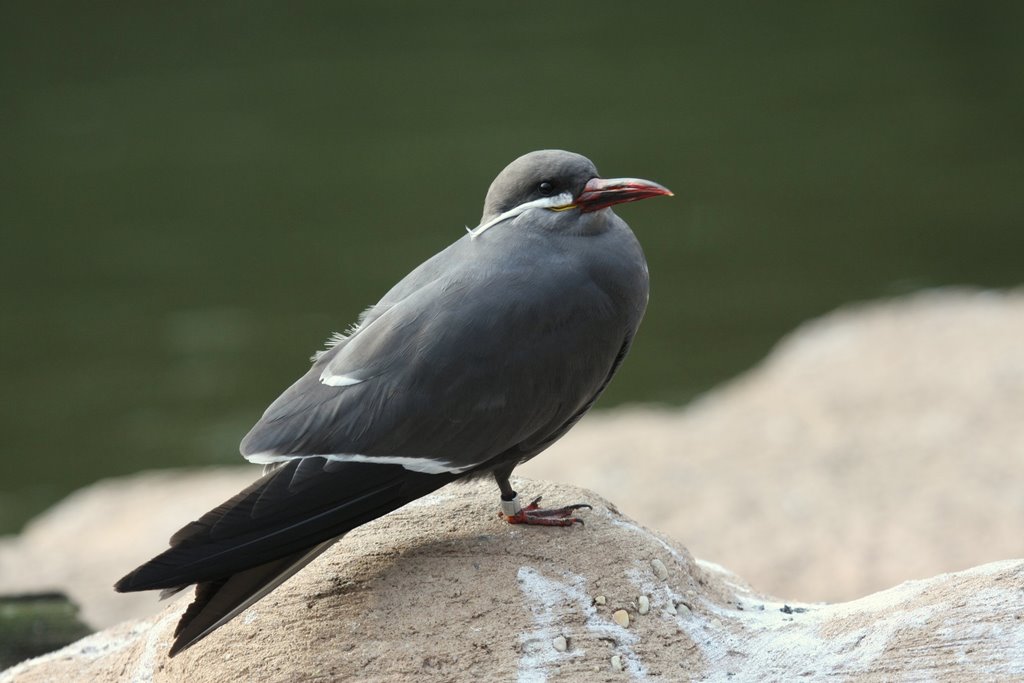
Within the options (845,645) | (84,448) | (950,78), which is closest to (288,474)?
(845,645)

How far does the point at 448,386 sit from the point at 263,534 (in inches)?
24.8

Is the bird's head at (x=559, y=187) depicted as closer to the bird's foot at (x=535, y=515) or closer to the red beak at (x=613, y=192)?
the red beak at (x=613, y=192)

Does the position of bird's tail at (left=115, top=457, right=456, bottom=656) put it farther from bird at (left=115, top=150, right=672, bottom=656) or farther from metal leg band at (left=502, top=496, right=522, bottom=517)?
metal leg band at (left=502, top=496, right=522, bottom=517)

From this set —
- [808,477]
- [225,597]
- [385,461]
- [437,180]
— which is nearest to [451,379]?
[385,461]

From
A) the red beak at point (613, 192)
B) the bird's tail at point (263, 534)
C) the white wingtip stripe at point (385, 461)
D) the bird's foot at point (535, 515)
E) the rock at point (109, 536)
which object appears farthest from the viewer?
the rock at point (109, 536)

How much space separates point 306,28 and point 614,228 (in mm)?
18552

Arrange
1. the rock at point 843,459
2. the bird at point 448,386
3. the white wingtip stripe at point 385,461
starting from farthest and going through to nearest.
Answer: the rock at point 843,459 → the white wingtip stripe at point 385,461 → the bird at point 448,386

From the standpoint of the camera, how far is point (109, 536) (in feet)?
28.9

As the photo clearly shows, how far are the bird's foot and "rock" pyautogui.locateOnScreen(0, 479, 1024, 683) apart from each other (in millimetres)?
26

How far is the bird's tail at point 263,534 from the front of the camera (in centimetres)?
334

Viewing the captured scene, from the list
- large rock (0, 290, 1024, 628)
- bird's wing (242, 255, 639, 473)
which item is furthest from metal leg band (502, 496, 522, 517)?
large rock (0, 290, 1024, 628)

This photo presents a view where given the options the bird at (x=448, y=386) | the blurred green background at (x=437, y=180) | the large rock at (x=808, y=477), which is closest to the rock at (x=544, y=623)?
the bird at (x=448, y=386)

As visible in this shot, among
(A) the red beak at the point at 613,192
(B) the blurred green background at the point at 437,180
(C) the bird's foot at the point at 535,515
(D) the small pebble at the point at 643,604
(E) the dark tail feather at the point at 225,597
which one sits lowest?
(E) the dark tail feather at the point at 225,597

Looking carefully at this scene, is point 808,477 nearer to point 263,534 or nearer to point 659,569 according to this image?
point 659,569
